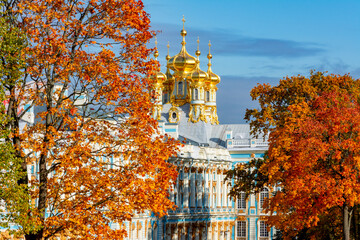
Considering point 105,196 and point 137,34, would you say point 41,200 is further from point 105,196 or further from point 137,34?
point 137,34

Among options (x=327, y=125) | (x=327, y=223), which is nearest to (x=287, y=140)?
(x=327, y=125)

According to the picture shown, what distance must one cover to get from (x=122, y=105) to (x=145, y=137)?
101 cm

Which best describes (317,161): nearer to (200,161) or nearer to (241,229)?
(200,161)

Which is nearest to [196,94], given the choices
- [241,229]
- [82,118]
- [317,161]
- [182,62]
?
[182,62]

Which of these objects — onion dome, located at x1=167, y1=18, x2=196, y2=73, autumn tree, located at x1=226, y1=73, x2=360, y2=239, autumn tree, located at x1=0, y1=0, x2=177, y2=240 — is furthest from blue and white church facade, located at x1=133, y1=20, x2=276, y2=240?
autumn tree, located at x1=0, y1=0, x2=177, y2=240

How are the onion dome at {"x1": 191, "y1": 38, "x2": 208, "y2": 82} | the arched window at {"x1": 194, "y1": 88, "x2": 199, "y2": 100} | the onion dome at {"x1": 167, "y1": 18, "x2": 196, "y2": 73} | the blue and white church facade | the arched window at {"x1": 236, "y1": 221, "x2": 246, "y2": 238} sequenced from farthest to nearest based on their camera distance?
the onion dome at {"x1": 167, "y1": 18, "x2": 196, "y2": 73}, the arched window at {"x1": 194, "y1": 88, "x2": 199, "y2": 100}, the onion dome at {"x1": 191, "y1": 38, "x2": 208, "y2": 82}, the arched window at {"x1": 236, "y1": 221, "x2": 246, "y2": 238}, the blue and white church facade

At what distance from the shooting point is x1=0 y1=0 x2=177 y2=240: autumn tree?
2091cm

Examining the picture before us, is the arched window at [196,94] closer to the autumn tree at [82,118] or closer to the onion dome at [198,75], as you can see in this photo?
the onion dome at [198,75]

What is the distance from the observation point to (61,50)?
21.3 metres

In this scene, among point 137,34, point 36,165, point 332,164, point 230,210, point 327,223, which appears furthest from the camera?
point 230,210

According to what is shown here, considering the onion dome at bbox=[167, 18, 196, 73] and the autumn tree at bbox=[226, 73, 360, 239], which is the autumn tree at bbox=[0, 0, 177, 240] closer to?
the autumn tree at bbox=[226, 73, 360, 239]

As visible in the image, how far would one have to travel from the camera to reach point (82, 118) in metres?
21.5

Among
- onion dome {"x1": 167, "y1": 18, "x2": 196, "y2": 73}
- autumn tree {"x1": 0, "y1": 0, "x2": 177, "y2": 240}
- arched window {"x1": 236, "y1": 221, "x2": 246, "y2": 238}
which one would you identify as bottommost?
autumn tree {"x1": 0, "y1": 0, "x2": 177, "y2": 240}

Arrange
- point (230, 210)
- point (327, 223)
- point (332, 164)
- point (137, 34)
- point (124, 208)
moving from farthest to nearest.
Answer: point (230, 210)
point (327, 223)
point (332, 164)
point (137, 34)
point (124, 208)
